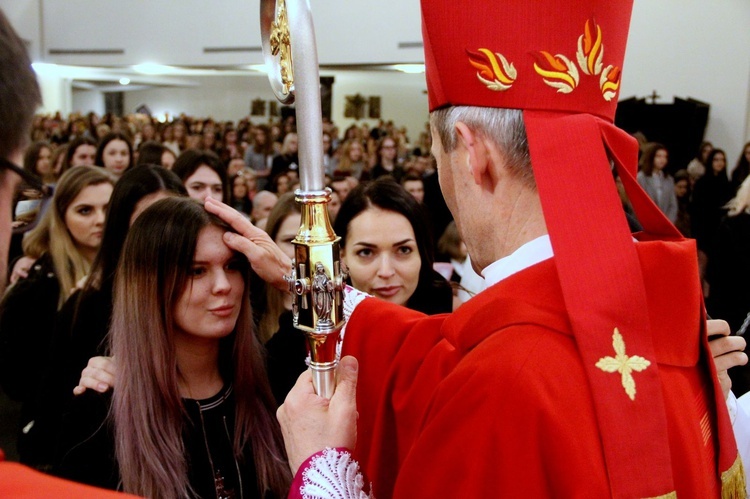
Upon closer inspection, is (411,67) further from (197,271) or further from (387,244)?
(197,271)

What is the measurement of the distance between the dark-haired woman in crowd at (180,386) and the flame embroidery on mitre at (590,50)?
1049 mm

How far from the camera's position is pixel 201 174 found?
3854mm

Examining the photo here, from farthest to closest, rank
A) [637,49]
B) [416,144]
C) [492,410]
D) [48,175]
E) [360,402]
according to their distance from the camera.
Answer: [416,144]
[637,49]
[48,175]
[360,402]
[492,410]

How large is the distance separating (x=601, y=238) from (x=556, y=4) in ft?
1.30

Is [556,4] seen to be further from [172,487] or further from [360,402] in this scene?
[172,487]

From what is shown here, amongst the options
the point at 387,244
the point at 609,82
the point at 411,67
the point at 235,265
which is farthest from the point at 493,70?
the point at 411,67

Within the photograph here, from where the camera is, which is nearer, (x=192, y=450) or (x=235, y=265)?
(x=192, y=450)

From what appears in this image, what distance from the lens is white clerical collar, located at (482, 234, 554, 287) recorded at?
4.02 ft

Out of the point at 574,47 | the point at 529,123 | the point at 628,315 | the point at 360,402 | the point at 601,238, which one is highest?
the point at 574,47

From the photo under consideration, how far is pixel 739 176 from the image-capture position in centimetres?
934

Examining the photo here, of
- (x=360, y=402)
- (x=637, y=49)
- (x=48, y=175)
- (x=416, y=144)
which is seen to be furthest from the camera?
(x=416, y=144)

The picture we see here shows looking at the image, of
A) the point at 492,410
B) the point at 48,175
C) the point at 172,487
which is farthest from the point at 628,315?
the point at 48,175

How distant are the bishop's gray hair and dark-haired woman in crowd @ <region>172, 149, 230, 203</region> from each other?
8.94 ft

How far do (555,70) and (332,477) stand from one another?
78cm
